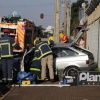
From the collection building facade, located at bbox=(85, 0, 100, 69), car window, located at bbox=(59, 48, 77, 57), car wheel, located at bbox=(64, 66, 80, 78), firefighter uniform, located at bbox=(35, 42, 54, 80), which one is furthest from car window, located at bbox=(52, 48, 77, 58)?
building facade, located at bbox=(85, 0, 100, 69)

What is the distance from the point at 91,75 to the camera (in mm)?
13000

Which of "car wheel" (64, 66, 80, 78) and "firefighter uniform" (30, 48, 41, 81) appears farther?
"car wheel" (64, 66, 80, 78)

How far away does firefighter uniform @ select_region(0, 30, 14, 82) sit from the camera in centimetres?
1309

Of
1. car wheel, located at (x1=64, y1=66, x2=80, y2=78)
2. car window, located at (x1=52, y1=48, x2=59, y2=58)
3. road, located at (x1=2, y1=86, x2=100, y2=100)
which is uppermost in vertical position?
car window, located at (x1=52, y1=48, x2=59, y2=58)

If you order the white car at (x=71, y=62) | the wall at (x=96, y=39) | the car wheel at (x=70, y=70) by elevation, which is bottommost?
the car wheel at (x=70, y=70)

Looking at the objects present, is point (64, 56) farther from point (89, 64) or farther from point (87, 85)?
point (87, 85)

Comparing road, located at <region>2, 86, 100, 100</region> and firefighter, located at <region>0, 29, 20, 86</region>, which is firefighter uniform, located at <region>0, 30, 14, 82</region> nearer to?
firefighter, located at <region>0, 29, 20, 86</region>

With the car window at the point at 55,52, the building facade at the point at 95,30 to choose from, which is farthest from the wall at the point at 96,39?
the car window at the point at 55,52

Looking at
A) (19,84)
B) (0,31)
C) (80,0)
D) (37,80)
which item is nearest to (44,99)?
(19,84)

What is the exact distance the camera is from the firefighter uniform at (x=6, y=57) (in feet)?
42.9

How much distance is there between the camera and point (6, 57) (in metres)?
13.1

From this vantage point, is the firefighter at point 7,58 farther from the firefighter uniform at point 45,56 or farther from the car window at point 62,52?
the car window at point 62,52

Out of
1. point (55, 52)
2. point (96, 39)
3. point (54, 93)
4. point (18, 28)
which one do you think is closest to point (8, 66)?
point (54, 93)

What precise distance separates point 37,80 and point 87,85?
7.49 ft
